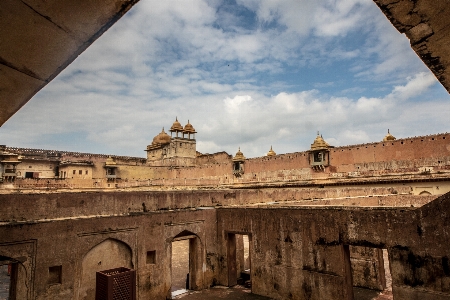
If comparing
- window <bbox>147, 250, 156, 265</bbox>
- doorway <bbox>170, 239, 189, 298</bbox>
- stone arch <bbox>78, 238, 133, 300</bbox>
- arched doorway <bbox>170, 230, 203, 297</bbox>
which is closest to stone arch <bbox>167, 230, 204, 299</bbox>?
arched doorway <bbox>170, 230, 203, 297</bbox>

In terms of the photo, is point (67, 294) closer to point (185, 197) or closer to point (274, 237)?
point (185, 197)

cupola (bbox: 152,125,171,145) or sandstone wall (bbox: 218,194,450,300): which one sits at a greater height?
cupola (bbox: 152,125,171,145)

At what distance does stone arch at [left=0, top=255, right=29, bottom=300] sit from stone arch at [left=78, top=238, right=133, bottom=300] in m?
1.32

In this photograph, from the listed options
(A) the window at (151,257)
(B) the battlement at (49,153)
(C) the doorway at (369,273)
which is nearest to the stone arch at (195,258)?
(A) the window at (151,257)

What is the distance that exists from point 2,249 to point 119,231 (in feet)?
9.48

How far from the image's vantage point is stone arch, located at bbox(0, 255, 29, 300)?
6.93m

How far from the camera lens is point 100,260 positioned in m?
8.59

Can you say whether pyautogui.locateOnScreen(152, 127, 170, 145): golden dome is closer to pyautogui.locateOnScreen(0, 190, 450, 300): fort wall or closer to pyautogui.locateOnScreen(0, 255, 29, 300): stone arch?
pyautogui.locateOnScreen(0, 190, 450, 300): fort wall

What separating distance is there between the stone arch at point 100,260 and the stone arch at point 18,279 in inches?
51.8

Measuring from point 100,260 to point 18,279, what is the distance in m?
2.05

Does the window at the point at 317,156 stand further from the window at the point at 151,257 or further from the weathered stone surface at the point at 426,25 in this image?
the weathered stone surface at the point at 426,25

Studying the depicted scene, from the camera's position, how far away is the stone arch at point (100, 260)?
8.09 m

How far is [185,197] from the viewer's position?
456 inches

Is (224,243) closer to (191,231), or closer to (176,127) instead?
(191,231)
